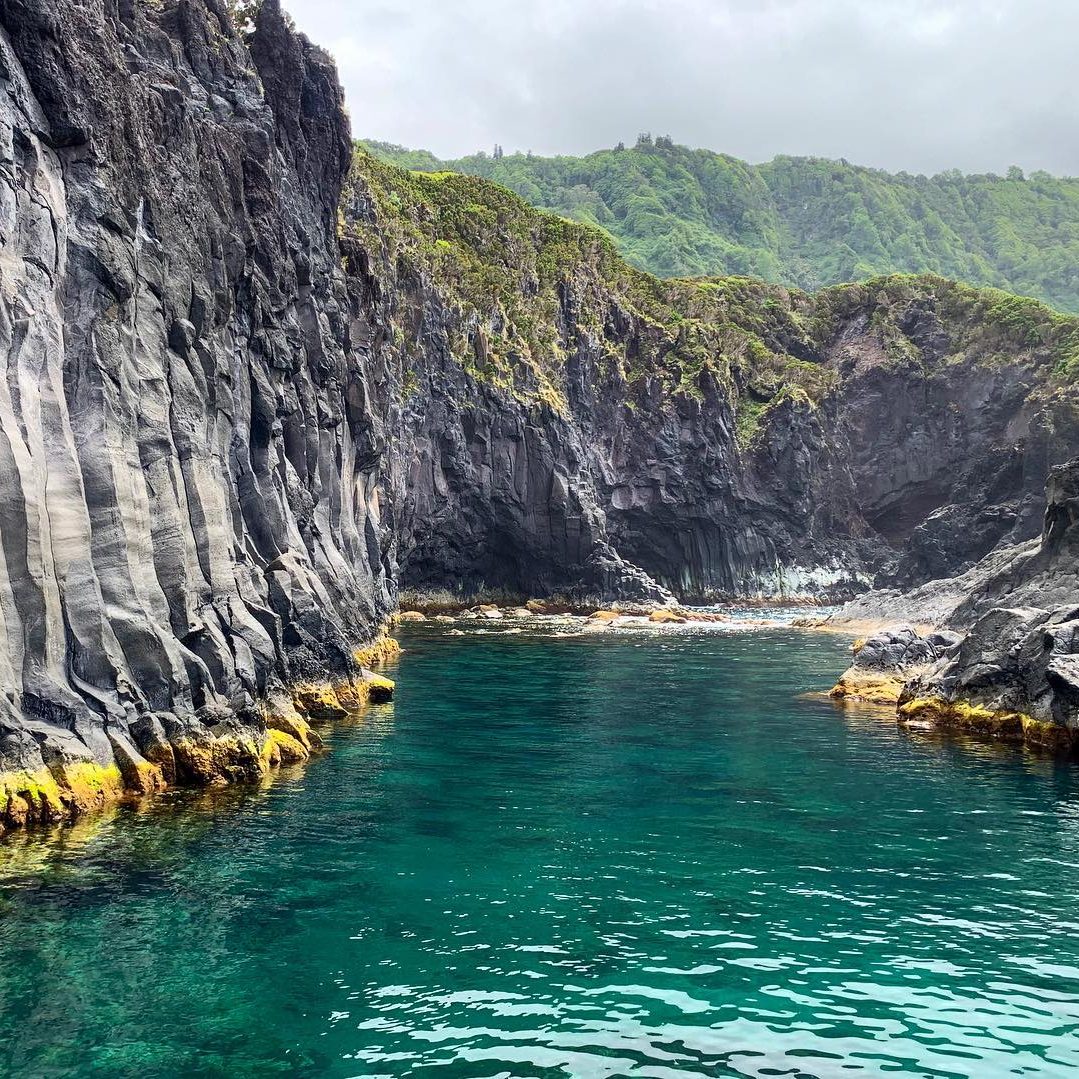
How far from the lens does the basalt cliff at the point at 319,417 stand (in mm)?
26266

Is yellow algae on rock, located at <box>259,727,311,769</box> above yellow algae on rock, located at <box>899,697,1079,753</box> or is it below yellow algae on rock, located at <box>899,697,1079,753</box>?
above

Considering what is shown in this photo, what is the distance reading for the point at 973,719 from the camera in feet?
135

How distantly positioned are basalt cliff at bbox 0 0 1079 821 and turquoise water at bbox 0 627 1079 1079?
4.89 m

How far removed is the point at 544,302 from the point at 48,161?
99008 millimetres

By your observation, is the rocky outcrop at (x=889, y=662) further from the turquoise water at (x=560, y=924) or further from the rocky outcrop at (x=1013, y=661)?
the turquoise water at (x=560, y=924)

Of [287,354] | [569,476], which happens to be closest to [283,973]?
[287,354]

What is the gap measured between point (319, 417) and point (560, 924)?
4232 centimetres

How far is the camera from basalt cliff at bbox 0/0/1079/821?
26.3 m

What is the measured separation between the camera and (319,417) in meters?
56.2

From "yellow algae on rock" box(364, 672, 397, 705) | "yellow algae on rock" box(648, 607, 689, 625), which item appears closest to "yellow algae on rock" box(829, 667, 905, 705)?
"yellow algae on rock" box(364, 672, 397, 705)

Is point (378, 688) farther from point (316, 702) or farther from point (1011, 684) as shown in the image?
point (1011, 684)

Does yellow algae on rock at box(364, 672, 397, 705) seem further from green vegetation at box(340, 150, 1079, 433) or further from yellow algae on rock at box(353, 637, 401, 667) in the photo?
green vegetation at box(340, 150, 1079, 433)

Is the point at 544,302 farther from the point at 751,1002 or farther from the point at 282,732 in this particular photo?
the point at 751,1002

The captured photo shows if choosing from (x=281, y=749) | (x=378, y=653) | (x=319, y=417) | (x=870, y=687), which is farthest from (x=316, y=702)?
(x=870, y=687)
